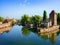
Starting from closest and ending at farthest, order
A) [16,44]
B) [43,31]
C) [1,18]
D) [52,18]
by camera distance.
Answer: [16,44] < [43,31] < [52,18] < [1,18]

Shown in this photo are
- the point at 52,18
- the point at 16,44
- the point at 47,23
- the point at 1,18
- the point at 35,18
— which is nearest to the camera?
the point at 16,44

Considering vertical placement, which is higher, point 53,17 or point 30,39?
point 53,17

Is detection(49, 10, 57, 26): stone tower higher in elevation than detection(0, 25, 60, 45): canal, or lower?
higher

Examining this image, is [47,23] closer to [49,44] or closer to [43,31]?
[43,31]

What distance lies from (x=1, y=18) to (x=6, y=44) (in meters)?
38.2

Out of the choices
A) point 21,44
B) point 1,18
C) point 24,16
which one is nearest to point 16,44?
point 21,44

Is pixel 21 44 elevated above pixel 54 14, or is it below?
below

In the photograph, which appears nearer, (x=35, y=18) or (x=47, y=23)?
(x=47, y=23)

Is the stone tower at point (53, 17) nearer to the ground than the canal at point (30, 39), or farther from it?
farther from it

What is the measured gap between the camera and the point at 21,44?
1675 centimetres

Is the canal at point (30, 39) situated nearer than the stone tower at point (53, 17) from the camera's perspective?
Yes

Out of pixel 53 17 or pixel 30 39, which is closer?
pixel 30 39

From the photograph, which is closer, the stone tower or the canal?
the canal

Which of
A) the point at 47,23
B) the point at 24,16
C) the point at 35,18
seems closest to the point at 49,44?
the point at 47,23
